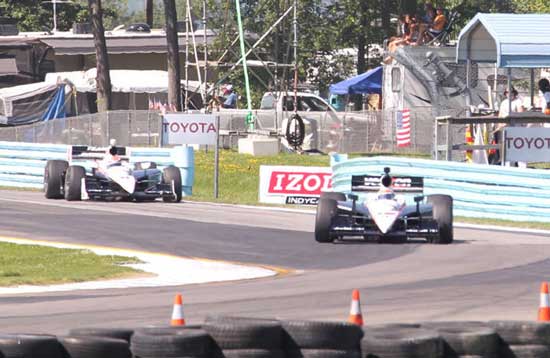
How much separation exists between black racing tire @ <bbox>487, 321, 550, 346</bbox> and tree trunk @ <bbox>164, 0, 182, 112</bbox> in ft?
107

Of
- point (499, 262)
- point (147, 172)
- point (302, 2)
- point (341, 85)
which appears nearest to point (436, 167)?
point (147, 172)

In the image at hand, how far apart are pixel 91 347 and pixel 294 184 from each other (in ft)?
65.3

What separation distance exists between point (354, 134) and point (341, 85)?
6497 millimetres

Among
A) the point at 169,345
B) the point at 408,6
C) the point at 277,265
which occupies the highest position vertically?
the point at 408,6

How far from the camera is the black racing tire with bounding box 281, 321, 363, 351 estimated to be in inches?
357

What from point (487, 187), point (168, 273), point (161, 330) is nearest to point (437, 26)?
point (487, 187)

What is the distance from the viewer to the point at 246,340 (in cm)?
902

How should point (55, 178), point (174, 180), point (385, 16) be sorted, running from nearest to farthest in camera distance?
point (174, 180), point (55, 178), point (385, 16)

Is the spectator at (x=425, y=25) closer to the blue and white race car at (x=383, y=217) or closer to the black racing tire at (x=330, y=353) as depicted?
the blue and white race car at (x=383, y=217)

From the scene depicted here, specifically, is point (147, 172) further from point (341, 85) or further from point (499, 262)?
point (341, 85)

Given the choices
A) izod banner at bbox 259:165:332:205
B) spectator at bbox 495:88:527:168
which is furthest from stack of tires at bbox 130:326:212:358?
izod banner at bbox 259:165:332:205

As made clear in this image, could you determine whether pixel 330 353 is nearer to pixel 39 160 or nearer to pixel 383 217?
pixel 383 217

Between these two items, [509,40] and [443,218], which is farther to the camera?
[509,40]

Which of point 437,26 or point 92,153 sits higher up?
point 437,26
